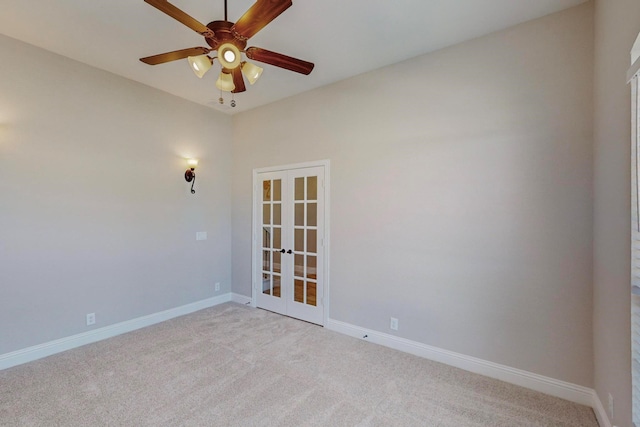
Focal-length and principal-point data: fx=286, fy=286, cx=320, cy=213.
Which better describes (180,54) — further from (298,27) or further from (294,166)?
(294,166)

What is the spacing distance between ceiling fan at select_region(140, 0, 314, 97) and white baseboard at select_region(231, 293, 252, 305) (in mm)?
3210

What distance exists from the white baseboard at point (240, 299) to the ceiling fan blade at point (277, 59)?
349cm

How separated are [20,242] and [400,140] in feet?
12.8

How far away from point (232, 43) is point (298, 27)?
0.91 metres

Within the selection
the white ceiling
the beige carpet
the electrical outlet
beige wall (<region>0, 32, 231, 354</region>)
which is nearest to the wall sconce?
beige wall (<region>0, 32, 231, 354</region>)

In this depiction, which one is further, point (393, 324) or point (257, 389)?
point (393, 324)

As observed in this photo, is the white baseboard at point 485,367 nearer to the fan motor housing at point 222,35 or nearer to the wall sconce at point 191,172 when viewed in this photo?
the wall sconce at point 191,172

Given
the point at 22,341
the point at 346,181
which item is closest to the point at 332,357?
the point at 346,181

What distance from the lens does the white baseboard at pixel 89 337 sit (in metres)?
2.72

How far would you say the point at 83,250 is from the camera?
10.3 feet

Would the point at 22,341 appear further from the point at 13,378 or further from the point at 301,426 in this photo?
the point at 301,426

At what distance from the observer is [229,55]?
1.92 meters

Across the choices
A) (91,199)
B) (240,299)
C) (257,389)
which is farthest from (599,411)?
(91,199)

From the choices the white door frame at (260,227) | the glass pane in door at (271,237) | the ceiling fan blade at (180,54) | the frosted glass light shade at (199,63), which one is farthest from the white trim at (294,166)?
the ceiling fan blade at (180,54)
